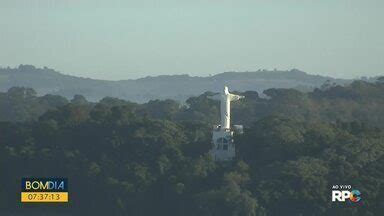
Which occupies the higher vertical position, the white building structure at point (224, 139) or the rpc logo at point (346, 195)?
the white building structure at point (224, 139)

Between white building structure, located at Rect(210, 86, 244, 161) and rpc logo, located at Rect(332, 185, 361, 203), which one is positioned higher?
white building structure, located at Rect(210, 86, 244, 161)

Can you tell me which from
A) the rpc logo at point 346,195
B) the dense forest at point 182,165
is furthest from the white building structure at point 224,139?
the rpc logo at point 346,195

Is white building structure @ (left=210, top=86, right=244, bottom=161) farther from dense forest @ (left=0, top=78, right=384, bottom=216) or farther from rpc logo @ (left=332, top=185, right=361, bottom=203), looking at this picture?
rpc logo @ (left=332, top=185, right=361, bottom=203)

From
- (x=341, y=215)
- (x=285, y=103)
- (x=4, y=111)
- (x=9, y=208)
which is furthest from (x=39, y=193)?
(x=4, y=111)

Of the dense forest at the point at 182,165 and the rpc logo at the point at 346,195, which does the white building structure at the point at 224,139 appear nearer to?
the dense forest at the point at 182,165

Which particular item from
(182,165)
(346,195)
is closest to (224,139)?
(182,165)

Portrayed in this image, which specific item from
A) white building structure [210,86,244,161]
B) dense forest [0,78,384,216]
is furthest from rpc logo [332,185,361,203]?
white building structure [210,86,244,161]

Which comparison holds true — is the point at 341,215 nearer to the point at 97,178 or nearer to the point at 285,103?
the point at 97,178

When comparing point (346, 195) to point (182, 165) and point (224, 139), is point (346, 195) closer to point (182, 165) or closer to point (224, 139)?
point (182, 165)
